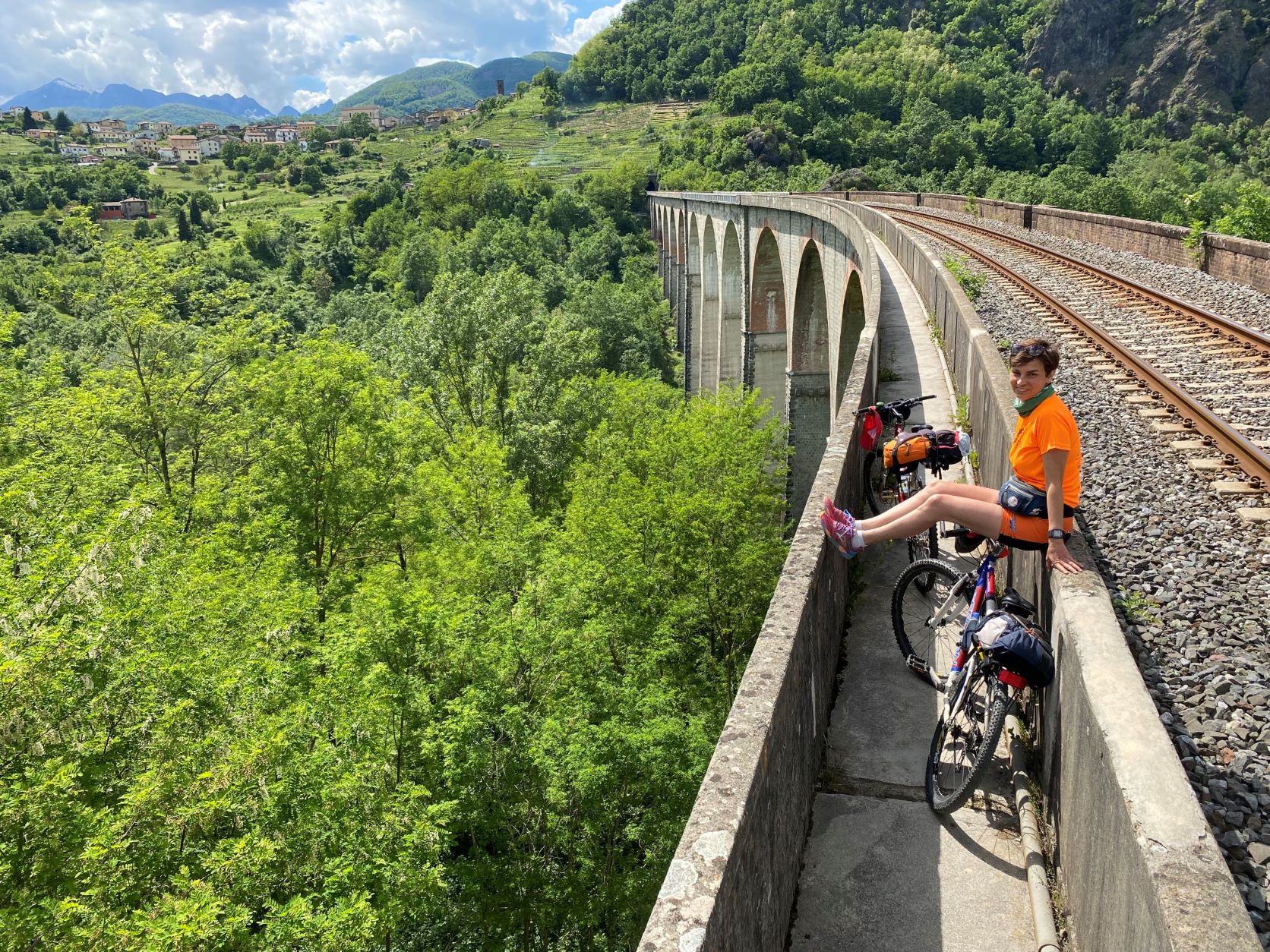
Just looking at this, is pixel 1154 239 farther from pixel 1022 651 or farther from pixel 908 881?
pixel 908 881

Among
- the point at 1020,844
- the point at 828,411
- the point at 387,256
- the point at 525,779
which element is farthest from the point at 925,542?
the point at 387,256

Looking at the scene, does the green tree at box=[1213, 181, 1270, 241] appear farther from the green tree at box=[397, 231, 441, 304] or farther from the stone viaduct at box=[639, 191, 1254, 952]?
the green tree at box=[397, 231, 441, 304]

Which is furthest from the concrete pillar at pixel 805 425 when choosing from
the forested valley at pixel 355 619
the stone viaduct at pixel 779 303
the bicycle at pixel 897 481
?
the bicycle at pixel 897 481

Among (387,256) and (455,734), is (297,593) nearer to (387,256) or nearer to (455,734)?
(455,734)

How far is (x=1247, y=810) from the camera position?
2814 mm

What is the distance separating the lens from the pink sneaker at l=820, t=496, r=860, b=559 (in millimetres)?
4527

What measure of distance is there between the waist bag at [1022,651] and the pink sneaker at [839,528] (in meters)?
1.09

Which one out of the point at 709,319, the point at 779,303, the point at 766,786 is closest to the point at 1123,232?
the point at 779,303

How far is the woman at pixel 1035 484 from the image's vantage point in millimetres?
3869

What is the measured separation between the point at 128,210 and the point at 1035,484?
137 m

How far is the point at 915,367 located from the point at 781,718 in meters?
8.18

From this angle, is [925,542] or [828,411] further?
[828,411]

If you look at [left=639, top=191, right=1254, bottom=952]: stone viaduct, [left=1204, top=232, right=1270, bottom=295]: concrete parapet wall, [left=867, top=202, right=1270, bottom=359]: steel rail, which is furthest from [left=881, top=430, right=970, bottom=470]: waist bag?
[left=1204, top=232, right=1270, bottom=295]: concrete parapet wall

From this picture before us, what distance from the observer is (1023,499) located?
407 centimetres
